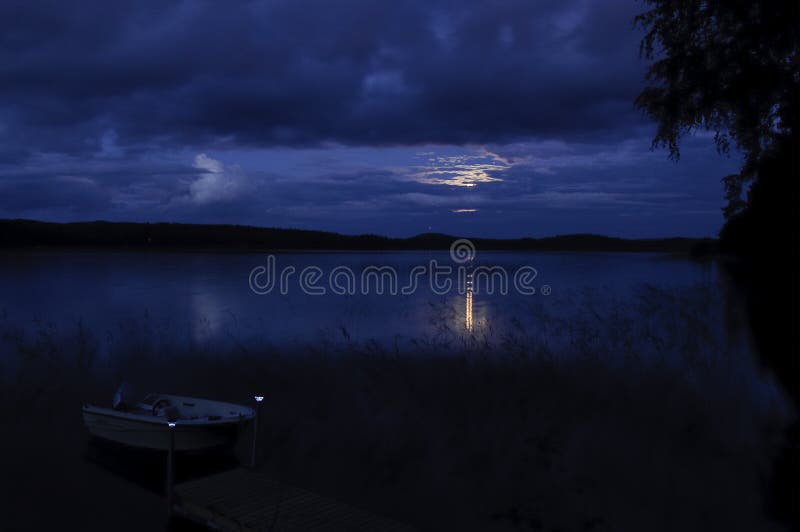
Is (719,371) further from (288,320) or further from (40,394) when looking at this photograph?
(288,320)

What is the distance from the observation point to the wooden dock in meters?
9.31

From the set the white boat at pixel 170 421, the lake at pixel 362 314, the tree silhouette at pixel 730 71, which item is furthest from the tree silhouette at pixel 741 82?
the white boat at pixel 170 421

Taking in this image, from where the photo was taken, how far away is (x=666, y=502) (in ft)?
37.1

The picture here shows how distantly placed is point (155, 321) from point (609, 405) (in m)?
35.9

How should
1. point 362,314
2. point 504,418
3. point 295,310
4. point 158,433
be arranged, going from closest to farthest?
point 158,433
point 504,418
point 362,314
point 295,310

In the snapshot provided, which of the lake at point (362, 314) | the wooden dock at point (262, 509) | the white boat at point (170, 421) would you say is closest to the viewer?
the wooden dock at point (262, 509)

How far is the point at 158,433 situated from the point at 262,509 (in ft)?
21.6

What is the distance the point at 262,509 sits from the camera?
32.6ft

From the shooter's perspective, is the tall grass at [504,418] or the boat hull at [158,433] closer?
the tall grass at [504,418]

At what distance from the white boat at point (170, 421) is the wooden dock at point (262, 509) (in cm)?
285

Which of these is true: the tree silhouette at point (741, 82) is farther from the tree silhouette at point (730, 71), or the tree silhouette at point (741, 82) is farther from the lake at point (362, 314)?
the lake at point (362, 314)

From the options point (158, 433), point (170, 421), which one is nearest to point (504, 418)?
point (170, 421)

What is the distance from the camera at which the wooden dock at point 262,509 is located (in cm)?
931

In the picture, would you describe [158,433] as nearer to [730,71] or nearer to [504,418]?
[504,418]
